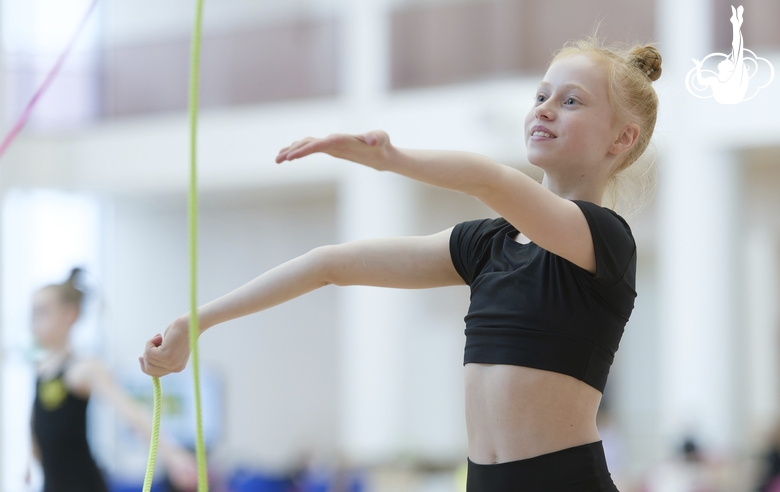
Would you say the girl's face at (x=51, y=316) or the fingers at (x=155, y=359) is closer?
the fingers at (x=155, y=359)

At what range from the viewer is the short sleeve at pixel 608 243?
Result: 117 cm

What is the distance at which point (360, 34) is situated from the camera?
7645 mm

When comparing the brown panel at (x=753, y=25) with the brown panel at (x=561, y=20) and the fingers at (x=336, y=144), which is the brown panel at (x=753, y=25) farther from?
the fingers at (x=336, y=144)

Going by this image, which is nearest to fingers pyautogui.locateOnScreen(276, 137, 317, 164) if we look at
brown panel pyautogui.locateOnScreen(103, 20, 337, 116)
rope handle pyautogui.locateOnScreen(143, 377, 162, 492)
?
rope handle pyautogui.locateOnScreen(143, 377, 162, 492)

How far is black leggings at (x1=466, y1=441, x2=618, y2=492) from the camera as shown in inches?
47.9

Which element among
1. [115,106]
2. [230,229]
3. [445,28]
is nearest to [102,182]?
[115,106]

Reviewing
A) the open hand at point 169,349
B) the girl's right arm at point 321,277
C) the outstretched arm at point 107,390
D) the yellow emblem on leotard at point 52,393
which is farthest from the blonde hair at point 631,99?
the yellow emblem on leotard at point 52,393

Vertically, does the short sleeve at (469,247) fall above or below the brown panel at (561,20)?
below

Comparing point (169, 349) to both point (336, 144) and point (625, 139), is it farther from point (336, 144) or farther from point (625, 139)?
point (625, 139)

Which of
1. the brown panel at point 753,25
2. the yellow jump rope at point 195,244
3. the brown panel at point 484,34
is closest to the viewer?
the yellow jump rope at point 195,244

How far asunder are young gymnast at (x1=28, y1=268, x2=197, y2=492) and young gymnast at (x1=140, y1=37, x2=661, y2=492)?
165 cm

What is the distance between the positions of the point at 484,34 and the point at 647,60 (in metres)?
6.23

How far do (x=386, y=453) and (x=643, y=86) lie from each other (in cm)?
617

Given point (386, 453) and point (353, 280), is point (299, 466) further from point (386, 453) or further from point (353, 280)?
point (353, 280)
